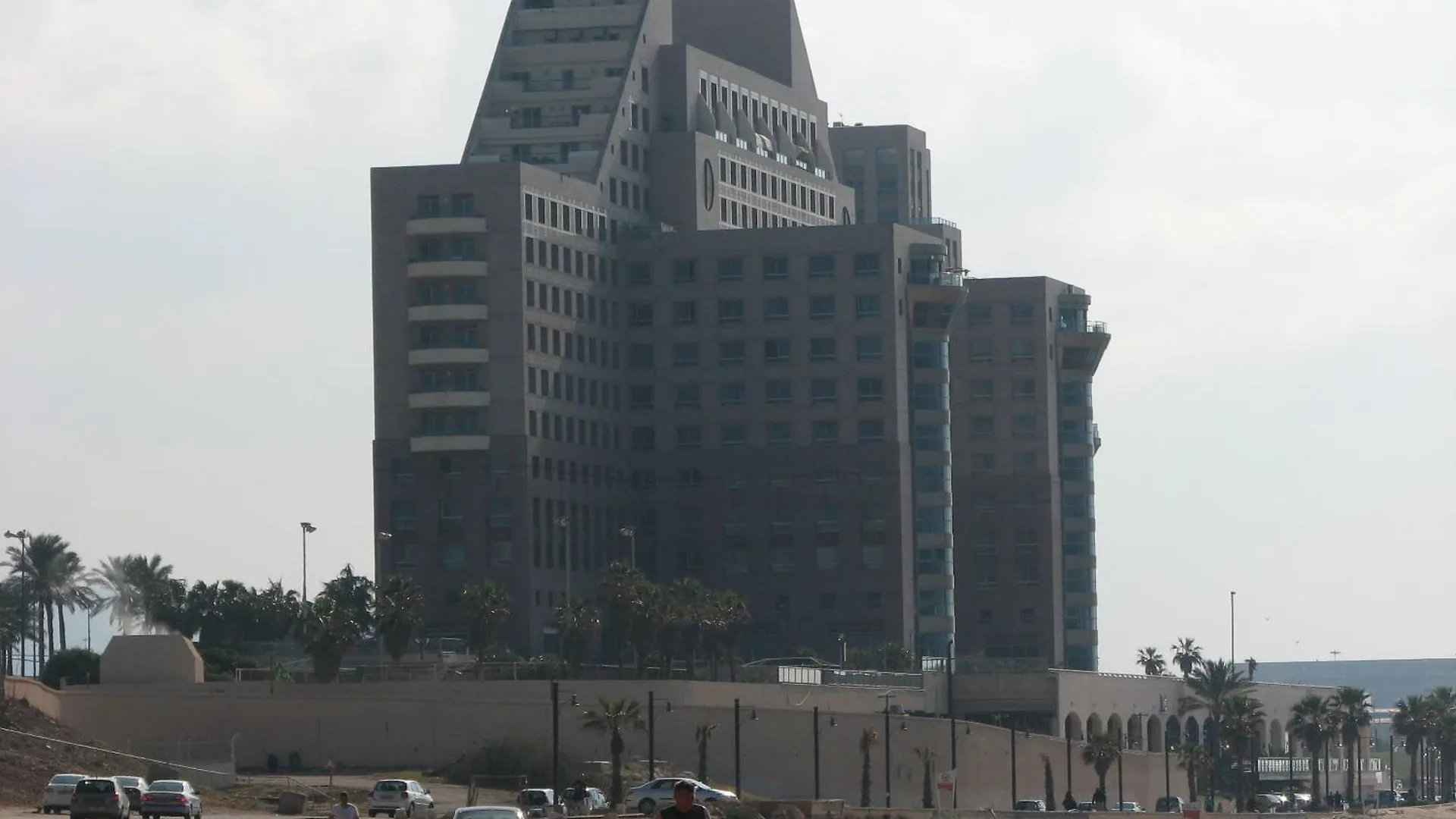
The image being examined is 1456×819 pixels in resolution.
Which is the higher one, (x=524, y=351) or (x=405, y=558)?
(x=524, y=351)

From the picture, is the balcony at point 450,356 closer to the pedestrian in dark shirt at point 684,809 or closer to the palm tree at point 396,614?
the palm tree at point 396,614

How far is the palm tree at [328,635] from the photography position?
15900 centimetres

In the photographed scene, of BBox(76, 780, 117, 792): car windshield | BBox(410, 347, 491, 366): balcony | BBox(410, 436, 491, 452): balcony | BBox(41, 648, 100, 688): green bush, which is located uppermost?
BBox(410, 347, 491, 366): balcony

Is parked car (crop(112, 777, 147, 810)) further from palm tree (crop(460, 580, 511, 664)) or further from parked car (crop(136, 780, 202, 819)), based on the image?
palm tree (crop(460, 580, 511, 664))

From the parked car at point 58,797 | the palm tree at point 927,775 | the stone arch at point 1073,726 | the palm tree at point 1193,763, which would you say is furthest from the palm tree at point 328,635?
the parked car at point 58,797

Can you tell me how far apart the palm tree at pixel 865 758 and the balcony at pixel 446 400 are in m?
53.4

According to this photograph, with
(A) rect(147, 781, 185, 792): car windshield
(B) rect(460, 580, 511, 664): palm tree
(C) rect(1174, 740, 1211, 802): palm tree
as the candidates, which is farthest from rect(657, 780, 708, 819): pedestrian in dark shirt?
(C) rect(1174, 740, 1211, 802): palm tree

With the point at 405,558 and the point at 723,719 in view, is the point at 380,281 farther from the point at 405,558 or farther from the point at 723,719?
the point at 723,719

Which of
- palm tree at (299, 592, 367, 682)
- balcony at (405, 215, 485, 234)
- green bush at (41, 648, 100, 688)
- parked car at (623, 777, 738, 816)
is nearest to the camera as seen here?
parked car at (623, 777, 738, 816)

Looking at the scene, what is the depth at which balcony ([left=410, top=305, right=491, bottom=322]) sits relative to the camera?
645 feet

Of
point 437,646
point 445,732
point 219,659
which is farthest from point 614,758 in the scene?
point 437,646

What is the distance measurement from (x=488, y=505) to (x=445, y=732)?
52.7m

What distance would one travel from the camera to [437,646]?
631 feet

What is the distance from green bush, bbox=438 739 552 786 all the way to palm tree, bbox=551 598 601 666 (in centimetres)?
3138
